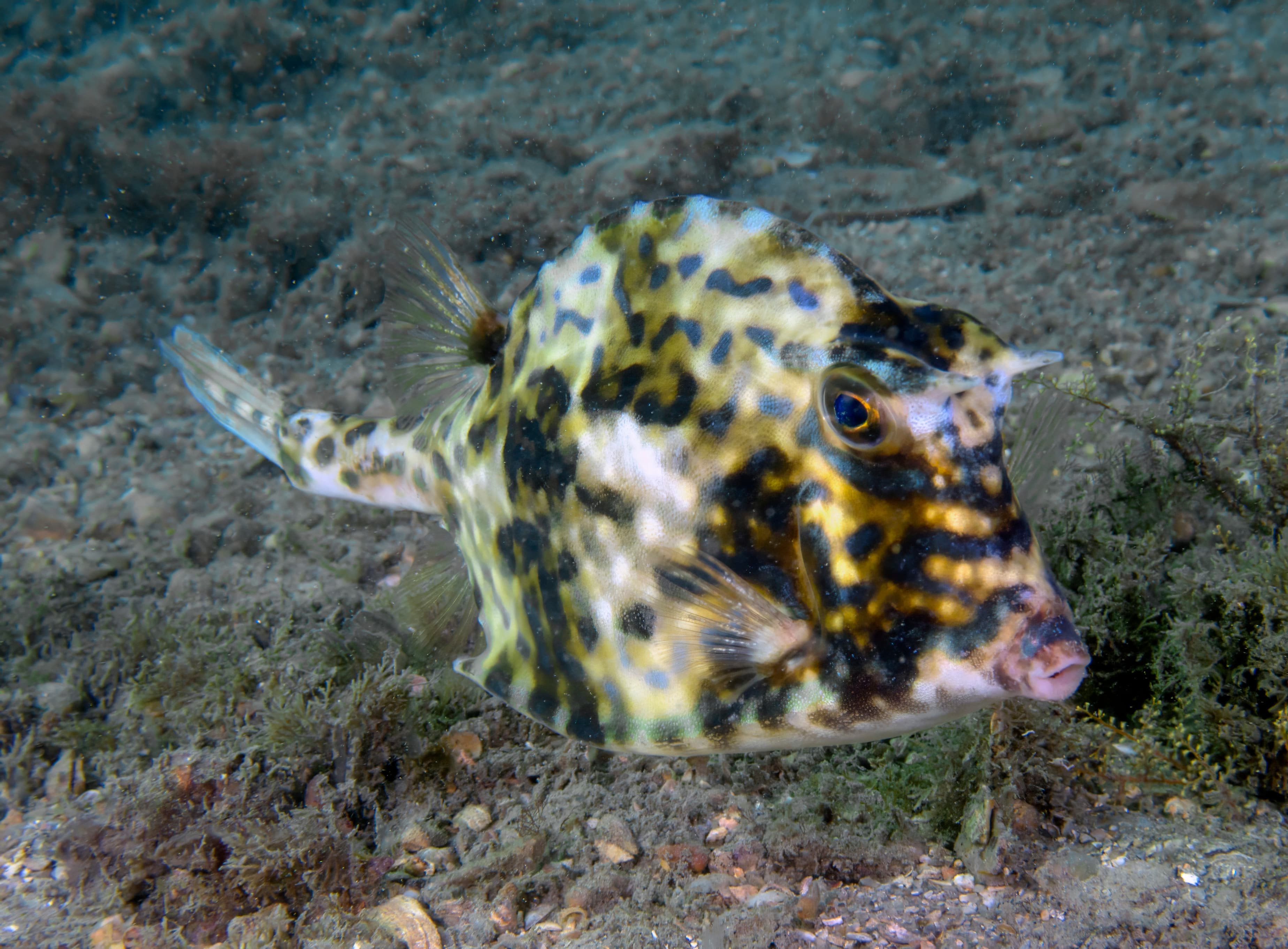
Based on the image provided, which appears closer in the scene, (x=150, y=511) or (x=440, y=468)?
(x=440, y=468)

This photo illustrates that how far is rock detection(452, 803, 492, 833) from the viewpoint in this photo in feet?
8.07

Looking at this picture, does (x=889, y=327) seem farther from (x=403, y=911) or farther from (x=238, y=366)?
(x=238, y=366)

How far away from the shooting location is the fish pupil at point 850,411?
1.34 metres

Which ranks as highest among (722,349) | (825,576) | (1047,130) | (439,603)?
(1047,130)

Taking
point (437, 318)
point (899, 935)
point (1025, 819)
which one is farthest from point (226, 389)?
point (1025, 819)

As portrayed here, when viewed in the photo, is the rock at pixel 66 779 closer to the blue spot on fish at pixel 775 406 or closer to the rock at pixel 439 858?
the rock at pixel 439 858

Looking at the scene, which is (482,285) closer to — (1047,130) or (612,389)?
(612,389)

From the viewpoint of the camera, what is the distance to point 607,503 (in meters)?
1.71

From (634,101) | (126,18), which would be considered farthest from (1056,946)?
(126,18)

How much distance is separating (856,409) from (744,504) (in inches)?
11.6

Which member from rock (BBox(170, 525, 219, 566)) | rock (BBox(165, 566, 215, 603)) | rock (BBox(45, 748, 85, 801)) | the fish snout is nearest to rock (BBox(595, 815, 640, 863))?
the fish snout

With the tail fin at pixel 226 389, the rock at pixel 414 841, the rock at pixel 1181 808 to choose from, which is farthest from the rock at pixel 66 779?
the rock at pixel 1181 808

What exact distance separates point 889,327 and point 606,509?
710mm

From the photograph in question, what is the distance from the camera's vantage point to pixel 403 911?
85.0 inches
